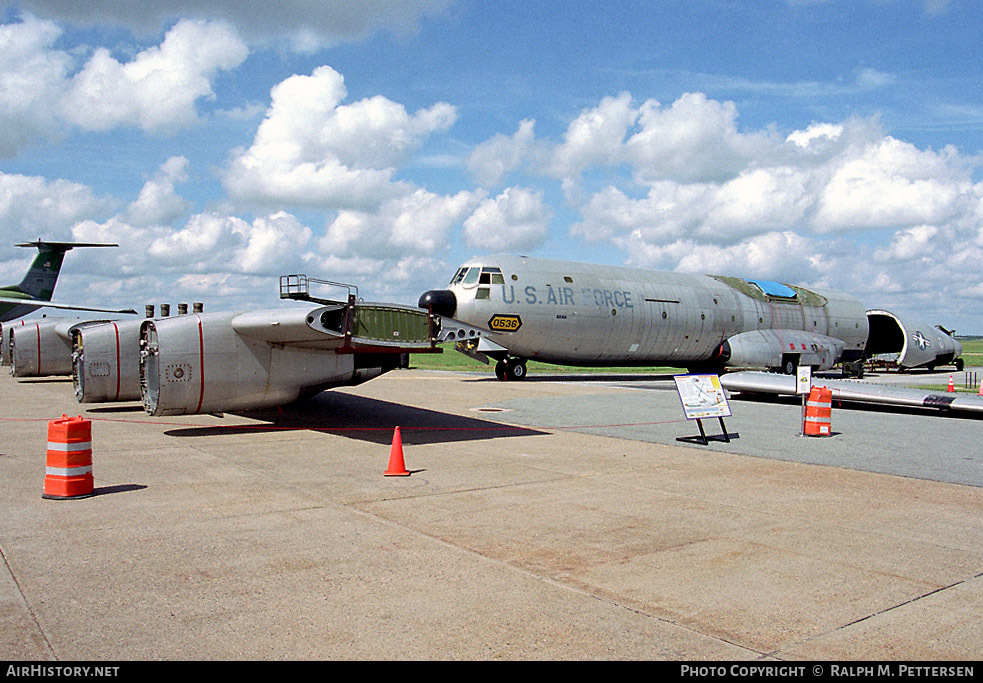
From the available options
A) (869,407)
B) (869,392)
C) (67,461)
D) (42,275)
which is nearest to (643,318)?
(869,407)

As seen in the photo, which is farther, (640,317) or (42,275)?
(42,275)

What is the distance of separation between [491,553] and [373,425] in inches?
369

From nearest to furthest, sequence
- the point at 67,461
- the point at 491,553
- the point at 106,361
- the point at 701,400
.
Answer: the point at 491,553 → the point at 67,461 → the point at 701,400 → the point at 106,361

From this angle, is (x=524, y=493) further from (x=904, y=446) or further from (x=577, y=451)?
(x=904, y=446)

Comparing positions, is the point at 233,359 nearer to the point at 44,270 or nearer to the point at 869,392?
the point at 869,392

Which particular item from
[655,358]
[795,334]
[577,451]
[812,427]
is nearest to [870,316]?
[795,334]

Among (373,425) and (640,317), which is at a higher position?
(640,317)

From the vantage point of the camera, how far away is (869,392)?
60.6ft

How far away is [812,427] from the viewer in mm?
14273

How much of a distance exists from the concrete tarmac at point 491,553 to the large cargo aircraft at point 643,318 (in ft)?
44.8

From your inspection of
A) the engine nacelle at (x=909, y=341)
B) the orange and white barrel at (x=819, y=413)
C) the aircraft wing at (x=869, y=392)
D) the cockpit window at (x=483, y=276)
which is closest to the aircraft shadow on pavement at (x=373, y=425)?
the orange and white barrel at (x=819, y=413)

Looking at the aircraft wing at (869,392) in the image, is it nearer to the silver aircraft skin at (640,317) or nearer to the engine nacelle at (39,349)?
the silver aircraft skin at (640,317)

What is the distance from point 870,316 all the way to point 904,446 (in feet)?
105
